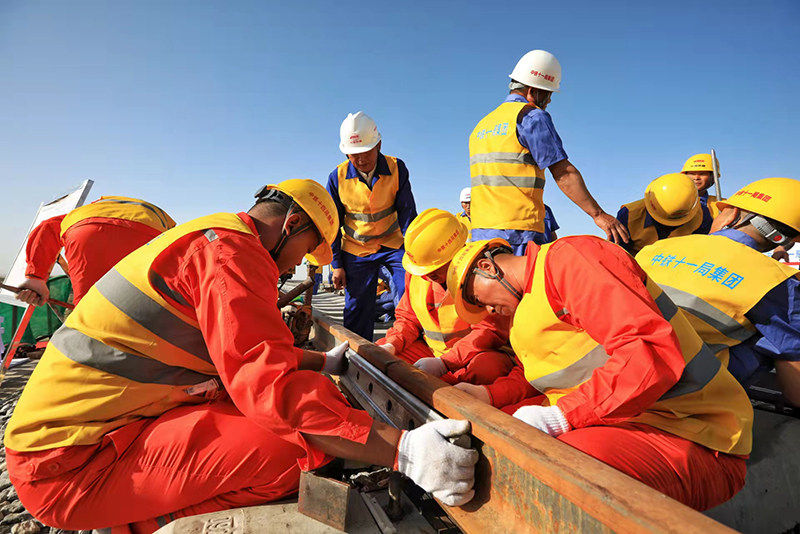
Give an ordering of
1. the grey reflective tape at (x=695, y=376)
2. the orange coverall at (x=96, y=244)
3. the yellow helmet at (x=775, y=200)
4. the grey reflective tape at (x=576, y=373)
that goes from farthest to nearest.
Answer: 1. the orange coverall at (x=96, y=244)
2. the yellow helmet at (x=775, y=200)
3. the grey reflective tape at (x=576, y=373)
4. the grey reflective tape at (x=695, y=376)

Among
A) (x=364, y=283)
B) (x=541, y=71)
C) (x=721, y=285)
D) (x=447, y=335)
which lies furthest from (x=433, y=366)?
(x=541, y=71)

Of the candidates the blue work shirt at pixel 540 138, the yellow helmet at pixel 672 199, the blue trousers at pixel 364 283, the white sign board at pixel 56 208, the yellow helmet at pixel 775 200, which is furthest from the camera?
the white sign board at pixel 56 208

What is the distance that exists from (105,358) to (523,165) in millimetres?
2943

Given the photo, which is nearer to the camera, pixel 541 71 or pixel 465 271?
pixel 465 271

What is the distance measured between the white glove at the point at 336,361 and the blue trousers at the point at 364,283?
1.98 meters

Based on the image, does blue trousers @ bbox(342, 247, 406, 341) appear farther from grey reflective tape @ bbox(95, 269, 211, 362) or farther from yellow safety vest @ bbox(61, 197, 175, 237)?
grey reflective tape @ bbox(95, 269, 211, 362)

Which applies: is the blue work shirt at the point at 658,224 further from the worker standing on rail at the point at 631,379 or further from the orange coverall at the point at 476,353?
the worker standing on rail at the point at 631,379

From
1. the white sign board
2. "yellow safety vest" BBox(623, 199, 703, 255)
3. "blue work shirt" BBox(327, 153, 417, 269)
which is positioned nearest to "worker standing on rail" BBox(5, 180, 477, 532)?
"blue work shirt" BBox(327, 153, 417, 269)

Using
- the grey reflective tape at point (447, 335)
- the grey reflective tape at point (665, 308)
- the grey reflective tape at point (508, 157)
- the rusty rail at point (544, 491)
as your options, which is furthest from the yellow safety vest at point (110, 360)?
the grey reflective tape at point (508, 157)

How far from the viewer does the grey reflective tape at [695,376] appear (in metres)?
1.62

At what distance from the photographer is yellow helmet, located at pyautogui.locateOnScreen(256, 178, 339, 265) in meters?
2.15

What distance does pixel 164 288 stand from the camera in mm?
1732

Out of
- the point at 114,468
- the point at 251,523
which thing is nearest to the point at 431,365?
the point at 251,523

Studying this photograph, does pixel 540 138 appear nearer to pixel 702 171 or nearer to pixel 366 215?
pixel 366 215
